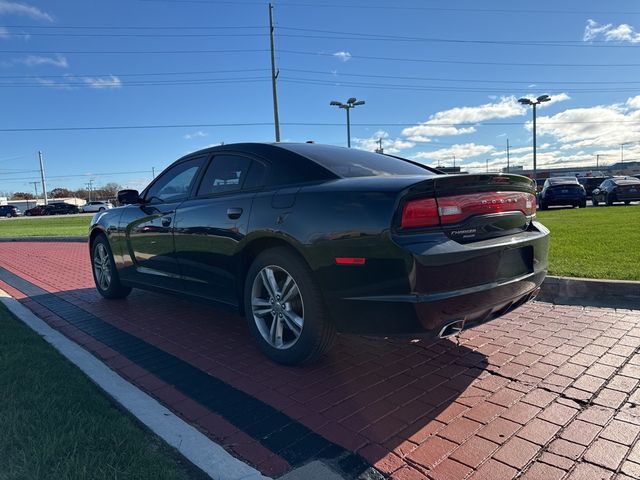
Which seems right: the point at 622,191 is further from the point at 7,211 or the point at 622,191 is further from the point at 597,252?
the point at 7,211

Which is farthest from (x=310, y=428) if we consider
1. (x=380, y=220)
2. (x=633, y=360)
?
(x=633, y=360)

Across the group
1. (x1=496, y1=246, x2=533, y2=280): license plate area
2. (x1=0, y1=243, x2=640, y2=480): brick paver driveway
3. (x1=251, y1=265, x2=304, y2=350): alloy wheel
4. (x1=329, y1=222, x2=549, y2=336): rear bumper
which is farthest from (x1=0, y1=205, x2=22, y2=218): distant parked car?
(x1=496, y1=246, x2=533, y2=280): license plate area

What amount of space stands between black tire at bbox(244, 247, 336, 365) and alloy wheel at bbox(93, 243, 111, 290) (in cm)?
319

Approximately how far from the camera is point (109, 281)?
19.0 feet

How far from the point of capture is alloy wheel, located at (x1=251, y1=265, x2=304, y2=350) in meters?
3.31

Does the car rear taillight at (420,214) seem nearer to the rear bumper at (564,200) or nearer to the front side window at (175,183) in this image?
the front side window at (175,183)

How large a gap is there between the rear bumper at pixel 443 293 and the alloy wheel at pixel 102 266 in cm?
393

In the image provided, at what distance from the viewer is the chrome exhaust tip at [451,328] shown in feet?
8.93

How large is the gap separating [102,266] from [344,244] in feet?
13.9

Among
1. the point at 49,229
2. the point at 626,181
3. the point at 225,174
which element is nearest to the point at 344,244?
the point at 225,174

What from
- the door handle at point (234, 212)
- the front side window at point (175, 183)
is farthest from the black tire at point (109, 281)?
the door handle at point (234, 212)

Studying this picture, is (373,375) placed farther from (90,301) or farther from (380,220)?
(90,301)

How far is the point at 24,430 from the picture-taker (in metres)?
2.49

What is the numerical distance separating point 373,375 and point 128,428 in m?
1.60
